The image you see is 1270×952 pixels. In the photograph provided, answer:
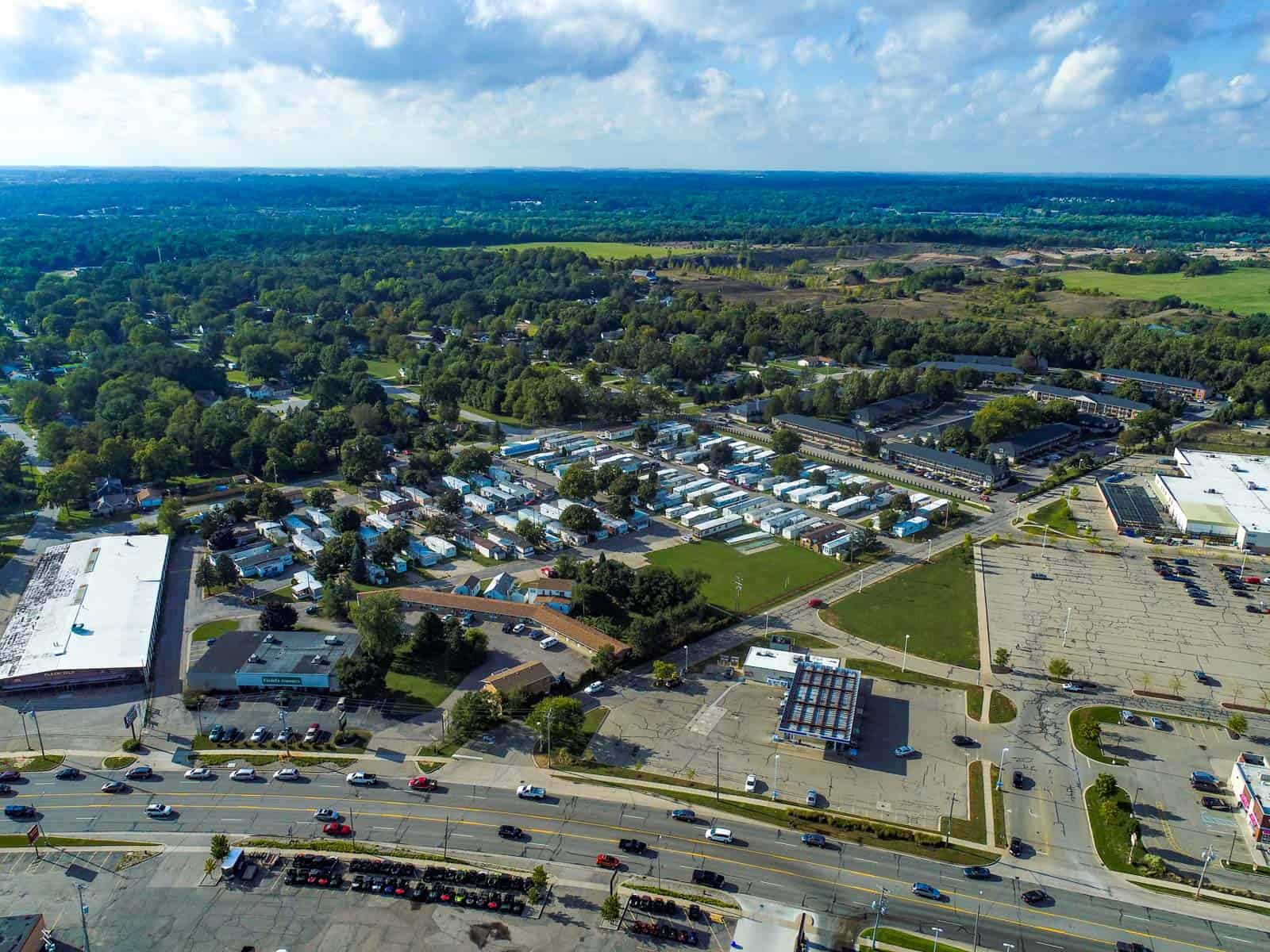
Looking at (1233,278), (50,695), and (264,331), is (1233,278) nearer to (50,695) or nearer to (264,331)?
(264,331)

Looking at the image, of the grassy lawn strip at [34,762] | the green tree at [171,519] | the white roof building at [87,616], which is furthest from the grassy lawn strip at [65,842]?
the green tree at [171,519]

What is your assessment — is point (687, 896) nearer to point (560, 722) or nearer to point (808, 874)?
point (808, 874)

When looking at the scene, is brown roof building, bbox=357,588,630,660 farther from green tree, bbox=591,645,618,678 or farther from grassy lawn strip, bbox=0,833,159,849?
Result: grassy lawn strip, bbox=0,833,159,849

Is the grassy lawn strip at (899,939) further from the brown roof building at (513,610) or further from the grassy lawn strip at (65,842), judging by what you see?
the grassy lawn strip at (65,842)

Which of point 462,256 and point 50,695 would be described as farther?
point 462,256

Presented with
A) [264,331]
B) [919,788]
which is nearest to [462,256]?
[264,331]

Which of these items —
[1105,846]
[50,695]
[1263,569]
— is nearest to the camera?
[1105,846]

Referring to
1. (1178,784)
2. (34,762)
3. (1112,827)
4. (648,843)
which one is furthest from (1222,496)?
(34,762)
